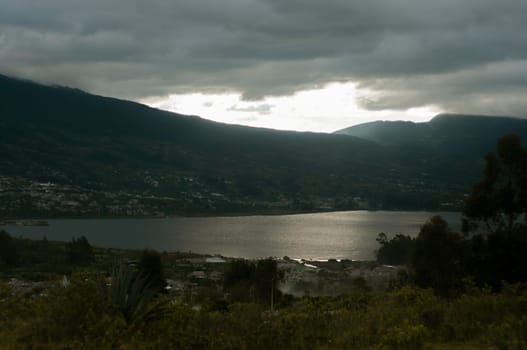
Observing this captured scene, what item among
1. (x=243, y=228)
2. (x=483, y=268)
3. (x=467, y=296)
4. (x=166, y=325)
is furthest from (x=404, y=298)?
(x=243, y=228)

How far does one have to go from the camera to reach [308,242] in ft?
302

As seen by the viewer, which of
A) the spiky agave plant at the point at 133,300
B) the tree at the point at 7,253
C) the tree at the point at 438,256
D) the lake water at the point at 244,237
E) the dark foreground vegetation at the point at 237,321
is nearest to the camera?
the dark foreground vegetation at the point at 237,321

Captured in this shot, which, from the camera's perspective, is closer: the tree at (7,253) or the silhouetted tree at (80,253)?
the tree at (7,253)

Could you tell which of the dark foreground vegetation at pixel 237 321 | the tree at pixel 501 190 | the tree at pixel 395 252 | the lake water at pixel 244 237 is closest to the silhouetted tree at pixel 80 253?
the lake water at pixel 244 237

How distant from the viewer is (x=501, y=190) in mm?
22109

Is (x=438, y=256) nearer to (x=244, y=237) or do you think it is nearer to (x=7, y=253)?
(x=7, y=253)

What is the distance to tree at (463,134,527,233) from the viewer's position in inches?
861

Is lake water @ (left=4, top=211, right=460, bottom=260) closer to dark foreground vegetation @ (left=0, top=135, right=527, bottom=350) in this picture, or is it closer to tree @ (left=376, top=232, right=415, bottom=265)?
tree @ (left=376, top=232, right=415, bottom=265)

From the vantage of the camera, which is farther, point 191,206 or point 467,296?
point 191,206

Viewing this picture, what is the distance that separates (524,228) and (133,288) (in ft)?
48.0

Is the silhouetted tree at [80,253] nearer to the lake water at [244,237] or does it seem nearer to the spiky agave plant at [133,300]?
the lake water at [244,237]

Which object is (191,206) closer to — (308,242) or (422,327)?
(308,242)

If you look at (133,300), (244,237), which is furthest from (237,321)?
(244,237)

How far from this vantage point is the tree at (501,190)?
2188cm
